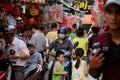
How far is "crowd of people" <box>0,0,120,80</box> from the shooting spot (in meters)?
2.93

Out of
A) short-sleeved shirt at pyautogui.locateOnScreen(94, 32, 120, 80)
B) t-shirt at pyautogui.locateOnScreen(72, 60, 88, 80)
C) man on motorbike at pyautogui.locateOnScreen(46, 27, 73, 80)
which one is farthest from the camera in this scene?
man on motorbike at pyautogui.locateOnScreen(46, 27, 73, 80)

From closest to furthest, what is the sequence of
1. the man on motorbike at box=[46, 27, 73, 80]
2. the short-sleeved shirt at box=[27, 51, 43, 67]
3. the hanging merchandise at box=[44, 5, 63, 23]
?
the short-sleeved shirt at box=[27, 51, 43, 67] < the man on motorbike at box=[46, 27, 73, 80] < the hanging merchandise at box=[44, 5, 63, 23]

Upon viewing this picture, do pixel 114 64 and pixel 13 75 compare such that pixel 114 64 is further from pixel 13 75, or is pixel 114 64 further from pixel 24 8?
pixel 24 8

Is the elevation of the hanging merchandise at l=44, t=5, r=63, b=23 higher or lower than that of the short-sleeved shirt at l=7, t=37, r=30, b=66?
lower

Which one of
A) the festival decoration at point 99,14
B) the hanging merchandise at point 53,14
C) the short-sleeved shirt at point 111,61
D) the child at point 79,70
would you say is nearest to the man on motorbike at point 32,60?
the child at point 79,70

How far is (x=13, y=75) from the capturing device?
881 centimetres

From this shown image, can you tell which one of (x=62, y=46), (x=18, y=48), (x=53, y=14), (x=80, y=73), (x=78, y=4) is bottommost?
(x=78, y=4)

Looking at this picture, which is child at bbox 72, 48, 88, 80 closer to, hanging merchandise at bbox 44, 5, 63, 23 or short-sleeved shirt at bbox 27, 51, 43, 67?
short-sleeved shirt at bbox 27, 51, 43, 67

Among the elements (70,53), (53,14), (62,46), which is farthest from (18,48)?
(53,14)

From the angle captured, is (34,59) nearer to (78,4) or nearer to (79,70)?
(79,70)

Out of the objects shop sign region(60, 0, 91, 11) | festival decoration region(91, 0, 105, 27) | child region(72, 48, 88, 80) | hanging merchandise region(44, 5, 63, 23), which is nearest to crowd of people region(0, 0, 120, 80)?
child region(72, 48, 88, 80)

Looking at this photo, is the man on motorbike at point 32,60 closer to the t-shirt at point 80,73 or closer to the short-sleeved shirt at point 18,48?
the short-sleeved shirt at point 18,48

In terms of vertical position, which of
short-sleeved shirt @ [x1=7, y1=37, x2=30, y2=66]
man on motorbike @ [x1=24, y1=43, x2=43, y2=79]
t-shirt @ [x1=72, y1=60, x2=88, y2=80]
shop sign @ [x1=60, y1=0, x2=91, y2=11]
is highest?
short-sleeved shirt @ [x1=7, y1=37, x2=30, y2=66]

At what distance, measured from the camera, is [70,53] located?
10.7m
